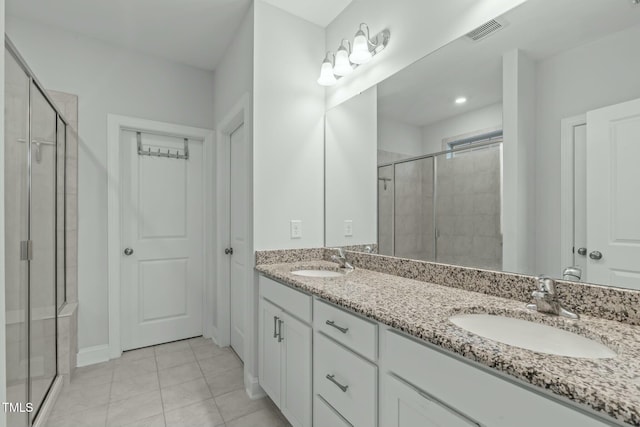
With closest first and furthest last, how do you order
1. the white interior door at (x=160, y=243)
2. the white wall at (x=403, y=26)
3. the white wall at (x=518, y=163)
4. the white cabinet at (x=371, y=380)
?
the white cabinet at (x=371, y=380) → the white wall at (x=518, y=163) → the white wall at (x=403, y=26) → the white interior door at (x=160, y=243)

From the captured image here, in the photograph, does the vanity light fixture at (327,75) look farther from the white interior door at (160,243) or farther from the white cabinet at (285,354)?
the white interior door at (160,243)

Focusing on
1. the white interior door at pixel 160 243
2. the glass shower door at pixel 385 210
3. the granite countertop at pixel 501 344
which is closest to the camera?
the granite countertop at pixel 501 344

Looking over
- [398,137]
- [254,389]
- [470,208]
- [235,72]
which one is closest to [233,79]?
[235,72]

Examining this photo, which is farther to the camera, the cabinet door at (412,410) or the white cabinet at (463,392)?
A: the cabinet door at (412,410)

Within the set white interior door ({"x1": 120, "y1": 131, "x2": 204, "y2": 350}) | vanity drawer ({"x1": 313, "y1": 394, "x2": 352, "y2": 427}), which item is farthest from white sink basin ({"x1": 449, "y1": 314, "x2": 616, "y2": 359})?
white interior door ({"x1": 120, "y1": 131, "x2": 204, "y2": 350})

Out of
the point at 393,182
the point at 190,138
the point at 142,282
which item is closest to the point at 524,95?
the point at 393,182

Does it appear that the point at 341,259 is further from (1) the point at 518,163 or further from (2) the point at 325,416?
(1) the point at 518,163

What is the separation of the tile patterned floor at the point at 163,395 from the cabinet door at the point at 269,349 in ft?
0.56

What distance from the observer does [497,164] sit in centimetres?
129

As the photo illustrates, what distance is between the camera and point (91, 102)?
2.52 metres

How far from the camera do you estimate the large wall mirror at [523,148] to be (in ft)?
3.12

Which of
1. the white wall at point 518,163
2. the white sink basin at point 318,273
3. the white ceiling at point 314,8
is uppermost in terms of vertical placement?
the white ceiling at point 314,8

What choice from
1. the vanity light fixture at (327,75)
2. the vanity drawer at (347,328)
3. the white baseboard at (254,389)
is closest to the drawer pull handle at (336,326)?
the vanity drawer at (347,328)

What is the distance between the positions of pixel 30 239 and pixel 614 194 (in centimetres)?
248
